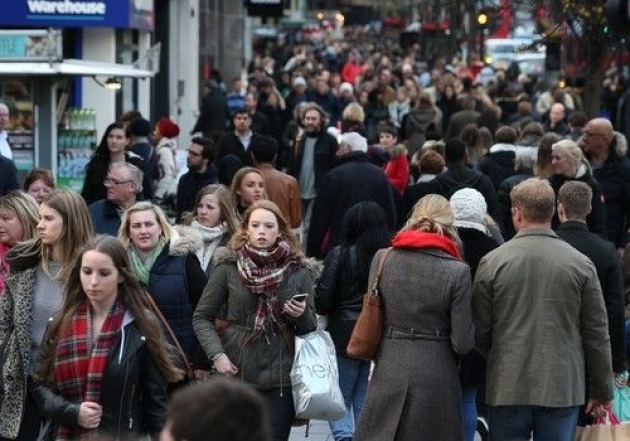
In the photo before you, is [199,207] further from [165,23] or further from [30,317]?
[165,23]

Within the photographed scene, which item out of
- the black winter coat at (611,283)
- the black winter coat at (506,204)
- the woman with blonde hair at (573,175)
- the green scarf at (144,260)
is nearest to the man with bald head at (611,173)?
the black winter coat at (506,204)

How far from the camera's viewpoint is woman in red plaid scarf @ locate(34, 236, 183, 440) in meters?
7.13

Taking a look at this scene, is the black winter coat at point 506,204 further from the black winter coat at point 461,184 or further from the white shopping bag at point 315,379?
the white shopping bag at point 315,379

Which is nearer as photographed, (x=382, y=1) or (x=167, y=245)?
(x=167, y=245)

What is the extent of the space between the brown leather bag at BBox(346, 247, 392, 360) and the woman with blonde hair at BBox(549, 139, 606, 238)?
373 cm

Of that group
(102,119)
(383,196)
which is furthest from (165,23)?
(383,196)

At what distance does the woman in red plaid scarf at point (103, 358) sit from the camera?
7.13 metres

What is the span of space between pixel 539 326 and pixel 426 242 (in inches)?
26.0

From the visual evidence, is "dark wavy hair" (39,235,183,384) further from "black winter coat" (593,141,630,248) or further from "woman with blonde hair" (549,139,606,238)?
"black winter coat" (593,141,630,248)

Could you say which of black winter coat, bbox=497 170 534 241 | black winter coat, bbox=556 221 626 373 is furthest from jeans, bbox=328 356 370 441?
black winter coat, bbox=497 170 534 241

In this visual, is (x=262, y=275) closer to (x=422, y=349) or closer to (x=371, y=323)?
(x=371, y=323)

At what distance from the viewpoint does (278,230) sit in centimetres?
875

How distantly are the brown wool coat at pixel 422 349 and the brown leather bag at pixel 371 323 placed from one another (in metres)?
0.03

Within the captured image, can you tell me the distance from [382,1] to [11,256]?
8524 cm
